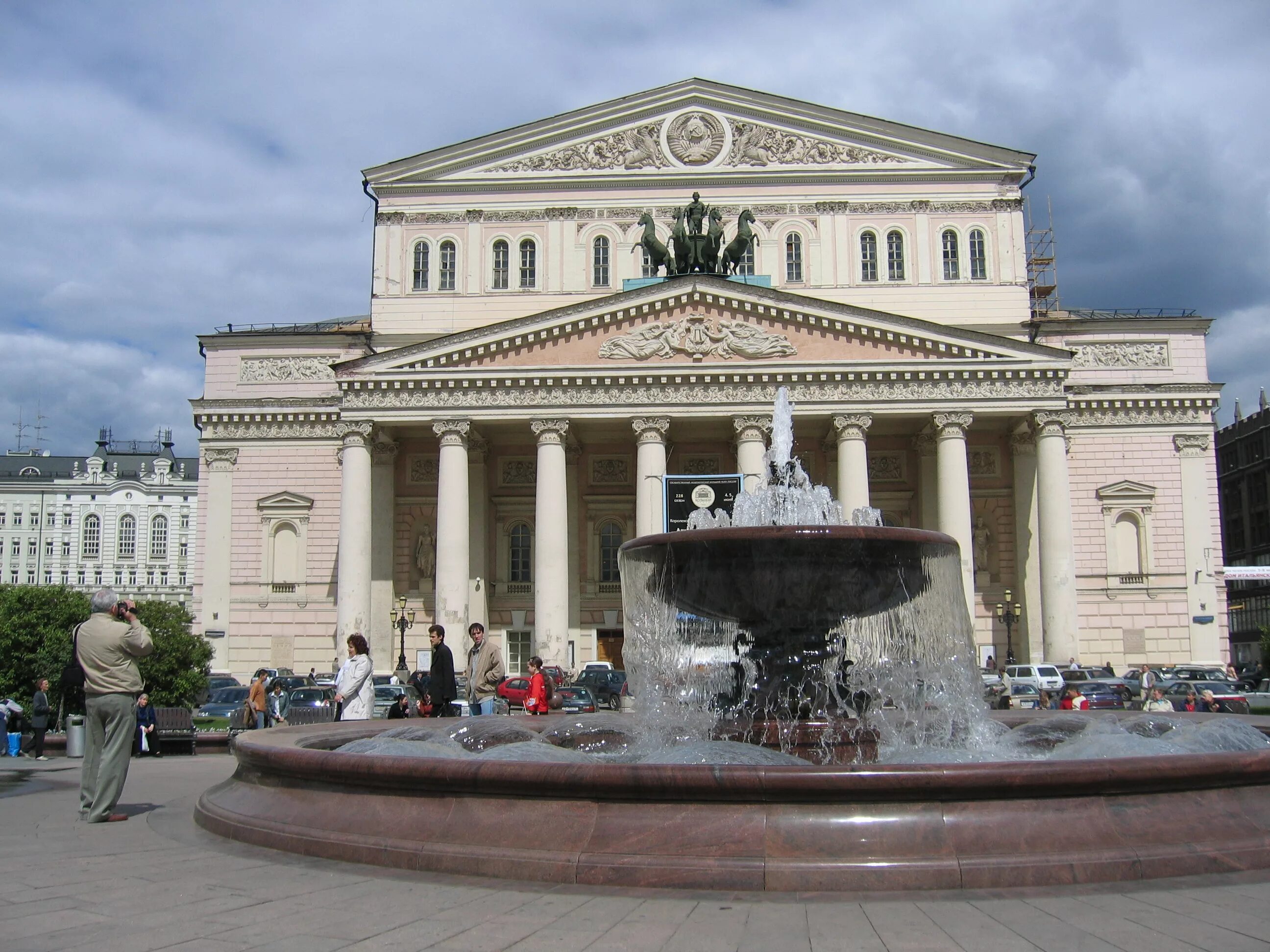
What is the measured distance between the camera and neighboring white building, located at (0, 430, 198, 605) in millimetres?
104625

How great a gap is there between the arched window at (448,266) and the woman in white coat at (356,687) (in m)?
34.9

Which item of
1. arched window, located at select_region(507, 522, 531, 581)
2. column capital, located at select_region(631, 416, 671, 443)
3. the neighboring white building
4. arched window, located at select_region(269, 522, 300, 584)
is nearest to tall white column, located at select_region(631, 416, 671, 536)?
column capital, located at select_region(631, 416, 671, 443)

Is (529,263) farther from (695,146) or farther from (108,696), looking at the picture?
(108,696)

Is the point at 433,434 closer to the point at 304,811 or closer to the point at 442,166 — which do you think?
the point at 442,166

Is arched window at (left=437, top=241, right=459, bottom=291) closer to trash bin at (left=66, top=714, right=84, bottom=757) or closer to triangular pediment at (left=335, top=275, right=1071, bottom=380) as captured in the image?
triangular pediment at (left=335, top=275, right=1071, bottom=380)

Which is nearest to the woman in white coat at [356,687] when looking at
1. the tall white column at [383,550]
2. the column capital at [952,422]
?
the tall white column at [383,550]

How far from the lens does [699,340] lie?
38.8m

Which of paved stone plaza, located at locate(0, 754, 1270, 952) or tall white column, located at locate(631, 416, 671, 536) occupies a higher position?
tall white column, located at locate(631, 416, 671, 536)

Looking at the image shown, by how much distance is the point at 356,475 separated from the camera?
3869 cm

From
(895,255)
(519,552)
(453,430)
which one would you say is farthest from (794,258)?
(453,430)

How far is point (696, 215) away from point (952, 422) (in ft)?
38.1

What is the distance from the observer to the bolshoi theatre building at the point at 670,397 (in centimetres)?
3819

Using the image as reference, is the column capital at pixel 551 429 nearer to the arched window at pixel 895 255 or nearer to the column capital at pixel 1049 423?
the column capital at pixel 1049 423

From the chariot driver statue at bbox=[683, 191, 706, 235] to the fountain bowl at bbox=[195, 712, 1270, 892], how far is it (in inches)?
1394
